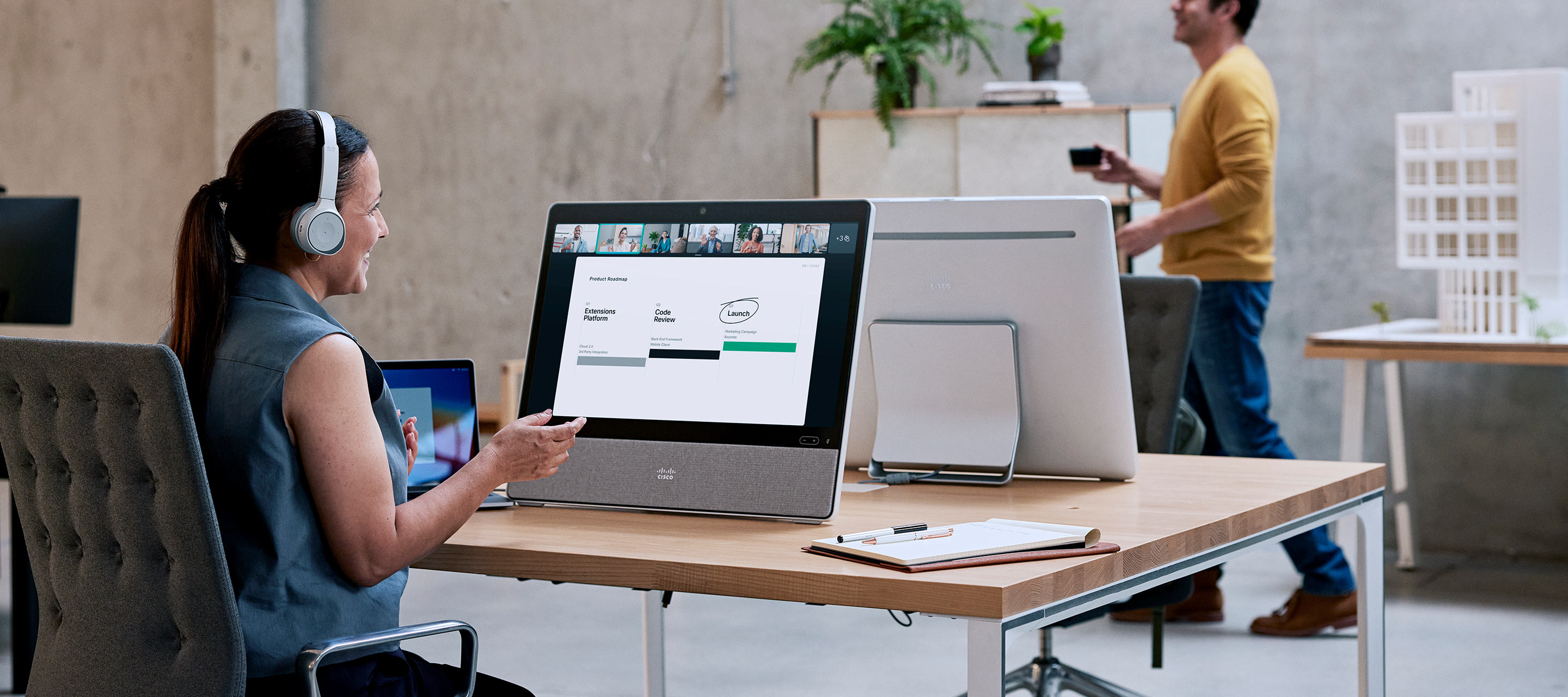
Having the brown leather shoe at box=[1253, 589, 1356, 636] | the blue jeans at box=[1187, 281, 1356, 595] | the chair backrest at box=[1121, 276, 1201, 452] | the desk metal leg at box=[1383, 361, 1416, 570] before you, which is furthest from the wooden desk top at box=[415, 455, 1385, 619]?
the desk metal leg at box=[1383, 361, 1416, 570]


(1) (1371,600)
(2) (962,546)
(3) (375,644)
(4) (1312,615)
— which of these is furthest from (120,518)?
(4) (1312,615)

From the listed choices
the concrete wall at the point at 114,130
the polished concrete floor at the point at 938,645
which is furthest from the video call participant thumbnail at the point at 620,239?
the concrete wall at the point at 114,130

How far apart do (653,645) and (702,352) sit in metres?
0.78

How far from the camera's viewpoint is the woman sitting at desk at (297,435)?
137 centimetres

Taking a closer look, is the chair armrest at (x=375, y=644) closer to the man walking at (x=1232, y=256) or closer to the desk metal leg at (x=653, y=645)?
the desk metal leg at (x=653, y=645)

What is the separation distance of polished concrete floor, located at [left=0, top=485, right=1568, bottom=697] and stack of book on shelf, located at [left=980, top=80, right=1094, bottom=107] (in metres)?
1.53

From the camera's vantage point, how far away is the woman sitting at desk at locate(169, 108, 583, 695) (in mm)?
1367

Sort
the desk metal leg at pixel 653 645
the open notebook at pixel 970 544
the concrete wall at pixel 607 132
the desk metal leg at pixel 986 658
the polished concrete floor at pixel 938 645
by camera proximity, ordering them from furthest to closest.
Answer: the concrete wall at pixel 607 132 < the polished concrete floor at pixel 938 645 < the desk metal leg at pixel 653 645 < the open notebook at pixel 970 544 < the desk metal leg at pixel 986 658

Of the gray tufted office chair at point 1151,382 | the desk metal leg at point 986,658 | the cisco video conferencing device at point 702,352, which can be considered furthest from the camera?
the gray tufted office chair at point 1151,382

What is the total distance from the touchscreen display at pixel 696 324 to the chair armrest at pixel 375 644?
0.33 metres

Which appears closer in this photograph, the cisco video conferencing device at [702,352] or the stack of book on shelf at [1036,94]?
the cisco video conferencing device at [702,352]

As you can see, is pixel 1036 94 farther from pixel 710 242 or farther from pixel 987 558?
pixel 987 558

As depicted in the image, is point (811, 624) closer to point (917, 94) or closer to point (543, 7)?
point (917, 94)

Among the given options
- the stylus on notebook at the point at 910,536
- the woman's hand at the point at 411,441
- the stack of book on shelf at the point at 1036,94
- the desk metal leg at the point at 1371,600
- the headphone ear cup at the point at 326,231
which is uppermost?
the stack of book on shelf at the point at 1036,94
